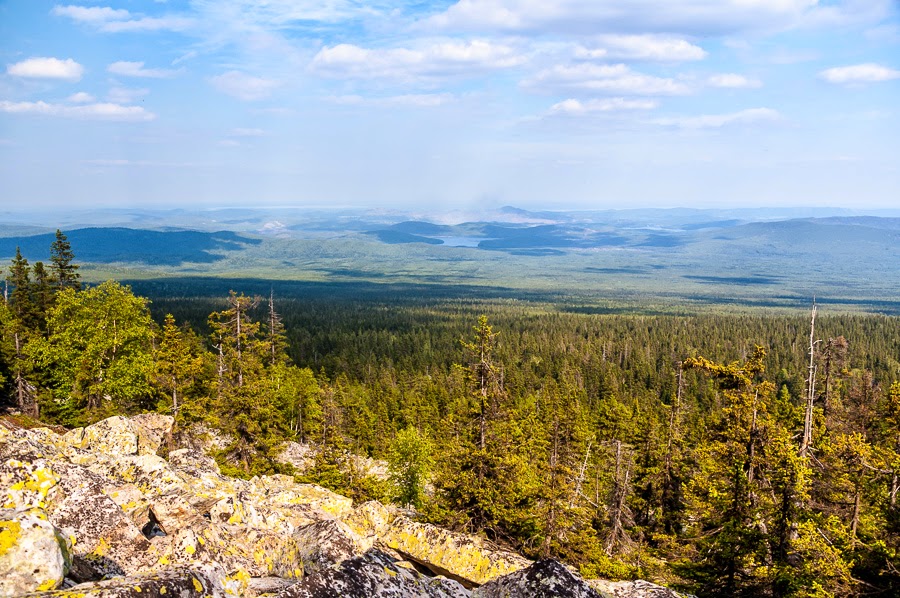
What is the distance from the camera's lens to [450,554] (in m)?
13.1

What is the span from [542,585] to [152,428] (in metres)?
26.1

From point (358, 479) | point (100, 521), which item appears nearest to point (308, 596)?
point (100, 521)

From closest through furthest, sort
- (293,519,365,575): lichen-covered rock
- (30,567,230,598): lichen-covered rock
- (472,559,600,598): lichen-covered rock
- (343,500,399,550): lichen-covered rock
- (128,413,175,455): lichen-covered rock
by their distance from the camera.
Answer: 1. (30,567,230,598): lichen-covered rock
2. (472,559,600,598): lichen-covered rock
3. (293,519,365,575): lichen-covered rock
4. (343,500,399,550): lichen-covered rock
5. (128,413,175,455): lichen-covered rock

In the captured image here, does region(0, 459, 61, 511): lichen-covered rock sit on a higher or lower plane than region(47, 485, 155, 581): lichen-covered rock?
higher

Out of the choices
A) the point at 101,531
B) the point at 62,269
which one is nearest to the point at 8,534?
the point at 101,531

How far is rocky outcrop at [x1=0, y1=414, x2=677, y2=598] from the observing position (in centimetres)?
646

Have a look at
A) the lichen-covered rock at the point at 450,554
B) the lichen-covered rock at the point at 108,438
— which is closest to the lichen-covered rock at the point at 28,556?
the lichen-covered rock at the point at 450,554

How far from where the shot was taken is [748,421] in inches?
896

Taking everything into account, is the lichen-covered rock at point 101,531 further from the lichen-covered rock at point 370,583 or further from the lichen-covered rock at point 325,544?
the lichen-covered rock at point 370,583

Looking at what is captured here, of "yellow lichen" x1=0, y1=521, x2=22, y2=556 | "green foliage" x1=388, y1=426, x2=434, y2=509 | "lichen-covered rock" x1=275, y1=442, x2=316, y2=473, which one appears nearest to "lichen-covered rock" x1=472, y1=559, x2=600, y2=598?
"yellow lichen" x1=0, y1=521, x2=22, y2=556

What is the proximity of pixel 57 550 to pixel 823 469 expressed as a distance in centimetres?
2542

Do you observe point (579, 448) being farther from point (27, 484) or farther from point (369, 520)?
point (27, 484)

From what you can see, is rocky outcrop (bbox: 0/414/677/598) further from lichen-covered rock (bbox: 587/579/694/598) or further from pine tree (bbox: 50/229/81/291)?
pine tree (bbox: 50/229/81/291)

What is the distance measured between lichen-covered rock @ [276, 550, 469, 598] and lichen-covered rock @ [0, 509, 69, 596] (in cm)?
260
